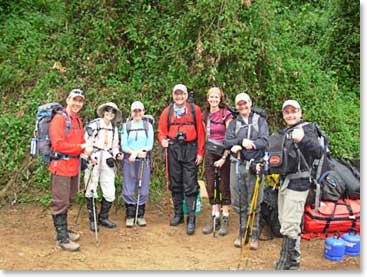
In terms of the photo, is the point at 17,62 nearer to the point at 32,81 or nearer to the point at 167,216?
the point at 32,81

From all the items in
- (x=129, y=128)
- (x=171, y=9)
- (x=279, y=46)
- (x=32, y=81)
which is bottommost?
(x=129, y=128)

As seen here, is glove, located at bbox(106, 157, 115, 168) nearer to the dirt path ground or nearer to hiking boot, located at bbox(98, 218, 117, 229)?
hiking boot, located at bbox(98, 218, 117, 229)

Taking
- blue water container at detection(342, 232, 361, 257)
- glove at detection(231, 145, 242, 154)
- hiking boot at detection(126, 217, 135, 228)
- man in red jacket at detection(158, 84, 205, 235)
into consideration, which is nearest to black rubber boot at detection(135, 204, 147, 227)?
hiking boot at detection(126, 217, 135, 228)

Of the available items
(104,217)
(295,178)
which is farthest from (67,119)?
(295,178)

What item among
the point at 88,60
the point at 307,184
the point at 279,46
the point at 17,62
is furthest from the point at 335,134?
the point at 17,62

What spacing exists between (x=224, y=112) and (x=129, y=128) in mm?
1437

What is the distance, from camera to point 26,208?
826 centimetres

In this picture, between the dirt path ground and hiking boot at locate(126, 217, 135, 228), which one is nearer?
the dirt path ground

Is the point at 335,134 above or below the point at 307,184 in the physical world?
above

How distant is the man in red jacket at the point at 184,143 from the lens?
7221 millimetres

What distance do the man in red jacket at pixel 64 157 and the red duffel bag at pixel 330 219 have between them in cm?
320

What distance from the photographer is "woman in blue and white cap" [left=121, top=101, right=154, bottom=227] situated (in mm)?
7371

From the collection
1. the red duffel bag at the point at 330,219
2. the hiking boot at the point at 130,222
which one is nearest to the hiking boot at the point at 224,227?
the red duffel bag at the point at 330,219

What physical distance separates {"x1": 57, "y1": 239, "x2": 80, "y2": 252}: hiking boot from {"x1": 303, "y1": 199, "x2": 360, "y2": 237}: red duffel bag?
3187mm
